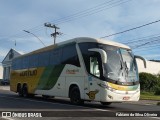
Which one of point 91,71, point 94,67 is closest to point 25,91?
point 91,71

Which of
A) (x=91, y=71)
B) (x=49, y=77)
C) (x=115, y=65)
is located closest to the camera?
(x=115, y=65)

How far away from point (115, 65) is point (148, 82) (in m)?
29.5

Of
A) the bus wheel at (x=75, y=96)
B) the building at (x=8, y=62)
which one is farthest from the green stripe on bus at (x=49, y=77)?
the building at (x=8, y=62)

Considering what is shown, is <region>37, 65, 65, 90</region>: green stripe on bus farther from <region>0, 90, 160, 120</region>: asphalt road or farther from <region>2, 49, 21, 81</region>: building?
<region>2, 49, 21, 81</region>: building

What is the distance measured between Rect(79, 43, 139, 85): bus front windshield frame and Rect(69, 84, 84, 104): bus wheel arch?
171cm

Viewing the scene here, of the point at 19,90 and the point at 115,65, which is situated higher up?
the point at 115,65

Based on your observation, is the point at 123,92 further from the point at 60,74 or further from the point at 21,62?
the point at 21,62

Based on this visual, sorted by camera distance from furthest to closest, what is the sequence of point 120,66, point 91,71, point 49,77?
point 49,77 < point 91,71 < point 120,66

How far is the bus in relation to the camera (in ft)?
57.2

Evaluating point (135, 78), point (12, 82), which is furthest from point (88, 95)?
point (12, 82)

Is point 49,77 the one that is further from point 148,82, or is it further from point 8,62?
point 8,62

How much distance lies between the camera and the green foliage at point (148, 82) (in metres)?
46.1

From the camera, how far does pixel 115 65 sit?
1778cm

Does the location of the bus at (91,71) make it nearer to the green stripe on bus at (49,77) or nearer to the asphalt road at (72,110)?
the green stripe on bus at (49,77)
